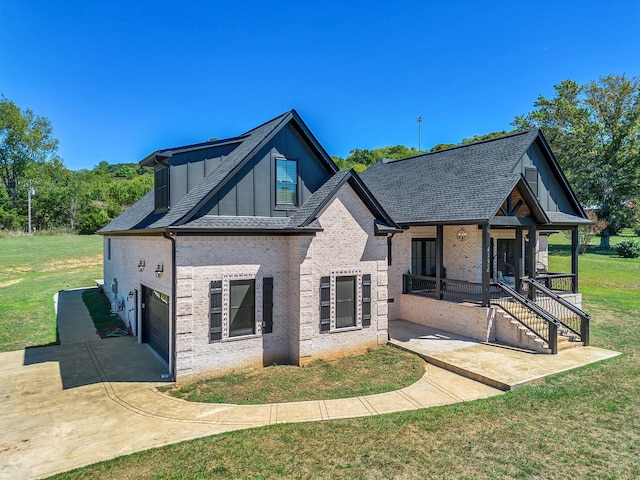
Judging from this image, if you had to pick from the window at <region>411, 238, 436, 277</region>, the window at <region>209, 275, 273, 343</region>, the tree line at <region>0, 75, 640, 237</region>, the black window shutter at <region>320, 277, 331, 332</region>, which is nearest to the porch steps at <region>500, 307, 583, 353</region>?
the window at <region>411, 238, 436, 277</region>

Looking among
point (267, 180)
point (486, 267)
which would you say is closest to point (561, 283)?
point (486, 267)

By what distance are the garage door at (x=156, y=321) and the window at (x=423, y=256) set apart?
448 inches

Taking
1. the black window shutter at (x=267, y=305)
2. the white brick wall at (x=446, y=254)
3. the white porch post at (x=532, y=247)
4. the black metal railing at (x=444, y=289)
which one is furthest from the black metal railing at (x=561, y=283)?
the black window shutter at (x=267, y=305)

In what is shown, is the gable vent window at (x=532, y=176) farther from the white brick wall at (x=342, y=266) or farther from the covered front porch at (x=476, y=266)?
the white brick wall at (x=342, y=266)

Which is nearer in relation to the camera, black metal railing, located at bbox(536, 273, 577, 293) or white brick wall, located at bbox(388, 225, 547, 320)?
white brick wall, located at bbox(388, 225, 547, 320)

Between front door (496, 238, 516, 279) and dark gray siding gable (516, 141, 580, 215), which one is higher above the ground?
dark gray siding gable (516, 141, 580, 215)

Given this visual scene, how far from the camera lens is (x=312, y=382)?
1005 centimetres

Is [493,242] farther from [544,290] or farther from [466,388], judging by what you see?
[466,388]

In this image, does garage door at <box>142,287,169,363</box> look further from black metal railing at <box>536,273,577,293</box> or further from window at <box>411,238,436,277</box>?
black metal railing at <box>536,273,577,293</box>

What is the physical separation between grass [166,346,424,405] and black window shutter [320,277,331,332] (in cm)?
114

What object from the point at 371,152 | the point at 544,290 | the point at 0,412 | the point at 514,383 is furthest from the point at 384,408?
the point at 371,152

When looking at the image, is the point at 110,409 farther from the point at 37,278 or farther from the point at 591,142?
the point at 591,142

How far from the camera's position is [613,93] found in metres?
39.3

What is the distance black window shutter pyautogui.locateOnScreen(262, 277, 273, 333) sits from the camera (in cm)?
1123
